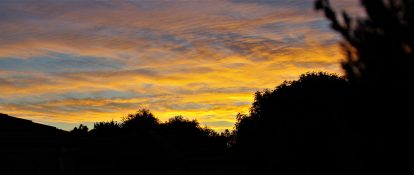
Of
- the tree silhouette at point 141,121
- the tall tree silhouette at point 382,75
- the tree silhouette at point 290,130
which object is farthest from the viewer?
the tree silhouette at point 141,121

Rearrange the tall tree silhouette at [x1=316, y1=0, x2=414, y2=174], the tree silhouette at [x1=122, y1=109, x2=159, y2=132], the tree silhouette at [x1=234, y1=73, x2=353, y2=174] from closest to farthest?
1. the tall tree silhouette at [x1=316, y1=0, x2=414, y2=174]
2. the tree silhouette at [x1=234, y1=73, x2=353, y2=174]
3. the tree silhouette at [x1=122, y1=109, x2=159, y2=132]

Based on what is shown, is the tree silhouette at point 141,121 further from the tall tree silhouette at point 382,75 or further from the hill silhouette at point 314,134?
the tall tree silhouette at point 382,75

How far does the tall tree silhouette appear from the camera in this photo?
22.6 ft

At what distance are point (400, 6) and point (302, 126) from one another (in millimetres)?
43382

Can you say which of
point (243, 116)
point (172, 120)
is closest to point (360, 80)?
point (243, 116)

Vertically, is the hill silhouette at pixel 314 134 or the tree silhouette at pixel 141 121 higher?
the tree silhouette at pixel 141 121

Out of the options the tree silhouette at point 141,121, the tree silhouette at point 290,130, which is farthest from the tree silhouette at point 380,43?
the tree silhouette at point 141,121

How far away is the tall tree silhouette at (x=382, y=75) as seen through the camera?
6887mm

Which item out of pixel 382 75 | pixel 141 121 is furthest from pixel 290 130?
pixel 141 121

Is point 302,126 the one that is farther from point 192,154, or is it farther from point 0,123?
point 0,123

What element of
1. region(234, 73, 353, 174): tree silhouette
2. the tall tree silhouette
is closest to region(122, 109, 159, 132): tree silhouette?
region(234, 73, 353, 174): tree silhouette

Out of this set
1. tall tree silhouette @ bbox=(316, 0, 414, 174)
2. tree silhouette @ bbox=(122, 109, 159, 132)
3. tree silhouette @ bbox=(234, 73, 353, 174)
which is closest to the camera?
tall tree silhouette @ bbox=(316, 0, 414, 174)

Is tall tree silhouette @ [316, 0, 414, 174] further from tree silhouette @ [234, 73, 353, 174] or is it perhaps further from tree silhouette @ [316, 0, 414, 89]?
tree silhouette @ [234, 73, 353, 174]

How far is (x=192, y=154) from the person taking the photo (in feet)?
107
